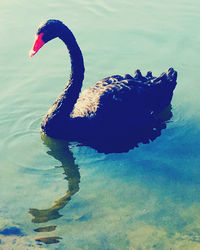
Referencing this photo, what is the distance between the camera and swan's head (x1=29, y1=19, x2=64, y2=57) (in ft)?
18.6

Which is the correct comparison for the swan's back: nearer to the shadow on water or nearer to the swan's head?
the shadow on water

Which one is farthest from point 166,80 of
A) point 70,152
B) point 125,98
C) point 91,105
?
point 70,152

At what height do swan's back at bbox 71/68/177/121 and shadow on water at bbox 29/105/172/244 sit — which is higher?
swan's back at bbox 71/68/177/121

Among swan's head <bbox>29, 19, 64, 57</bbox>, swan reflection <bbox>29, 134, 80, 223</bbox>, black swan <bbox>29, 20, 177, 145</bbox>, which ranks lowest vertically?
swan reflection <bbox>29, 134, 80, 223</bbox>

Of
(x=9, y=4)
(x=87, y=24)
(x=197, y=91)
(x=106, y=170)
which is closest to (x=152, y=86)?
(x=197, y=91)

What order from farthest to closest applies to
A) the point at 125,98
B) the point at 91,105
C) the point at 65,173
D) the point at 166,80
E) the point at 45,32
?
the point at 166,80 < the point at 125,98 < the point at 91,105 < the point at 45,32 < the point at 65,173

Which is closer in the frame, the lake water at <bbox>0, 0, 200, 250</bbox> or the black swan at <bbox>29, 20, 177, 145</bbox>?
the lake water at <bbox>0, 0, 200, 250</bbox>

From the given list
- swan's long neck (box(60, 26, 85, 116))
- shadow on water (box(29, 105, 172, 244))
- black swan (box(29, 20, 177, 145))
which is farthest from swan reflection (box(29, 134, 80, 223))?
swan's long neck (box(60, 26, 85, 116))

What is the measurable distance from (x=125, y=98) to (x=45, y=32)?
1209 mm

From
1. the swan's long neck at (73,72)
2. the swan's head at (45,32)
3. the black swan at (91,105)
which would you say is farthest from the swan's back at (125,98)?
the swan's head at (45,32)

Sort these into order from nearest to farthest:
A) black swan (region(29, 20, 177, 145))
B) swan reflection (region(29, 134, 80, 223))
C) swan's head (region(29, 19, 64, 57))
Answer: swan reflection (region(29, 134, 80, 223))
swan's head (region(29, 19, 64, 57))
black swan (region(29, 20, 177, 145))

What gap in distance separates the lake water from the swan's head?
110 cm

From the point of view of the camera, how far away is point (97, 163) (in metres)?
5.50

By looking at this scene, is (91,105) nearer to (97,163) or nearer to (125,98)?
(125,98)
